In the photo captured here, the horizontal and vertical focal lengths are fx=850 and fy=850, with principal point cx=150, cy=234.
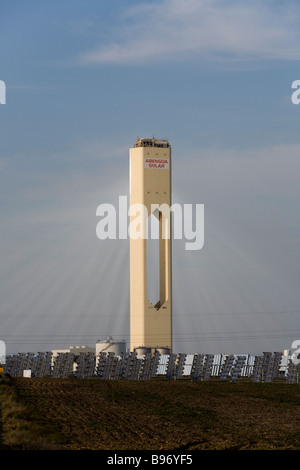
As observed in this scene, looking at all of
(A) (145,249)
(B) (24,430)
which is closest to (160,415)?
(B) (24,430)

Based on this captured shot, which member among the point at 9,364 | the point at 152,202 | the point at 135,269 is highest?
the point at 152,202

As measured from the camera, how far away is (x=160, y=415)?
102 ft

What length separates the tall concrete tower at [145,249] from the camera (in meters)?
105

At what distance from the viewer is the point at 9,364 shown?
7056cm

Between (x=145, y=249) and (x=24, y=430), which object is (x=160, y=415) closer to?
(x=24, y=430)

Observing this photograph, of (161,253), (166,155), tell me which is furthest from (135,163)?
(161,253)

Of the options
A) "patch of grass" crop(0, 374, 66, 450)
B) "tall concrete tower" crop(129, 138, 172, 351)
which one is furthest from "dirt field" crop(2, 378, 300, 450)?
"tall concrete tower" crop(129, 138, 172, 351)

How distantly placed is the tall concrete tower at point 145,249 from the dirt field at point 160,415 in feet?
178

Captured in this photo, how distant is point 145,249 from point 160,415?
2950 inches

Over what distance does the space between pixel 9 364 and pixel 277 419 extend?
142ft

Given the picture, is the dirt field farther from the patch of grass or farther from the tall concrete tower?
the tall concrete tower

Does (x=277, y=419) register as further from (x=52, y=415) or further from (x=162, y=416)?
(x=52, y=415)

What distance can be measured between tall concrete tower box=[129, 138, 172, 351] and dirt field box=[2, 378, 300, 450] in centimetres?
5416
